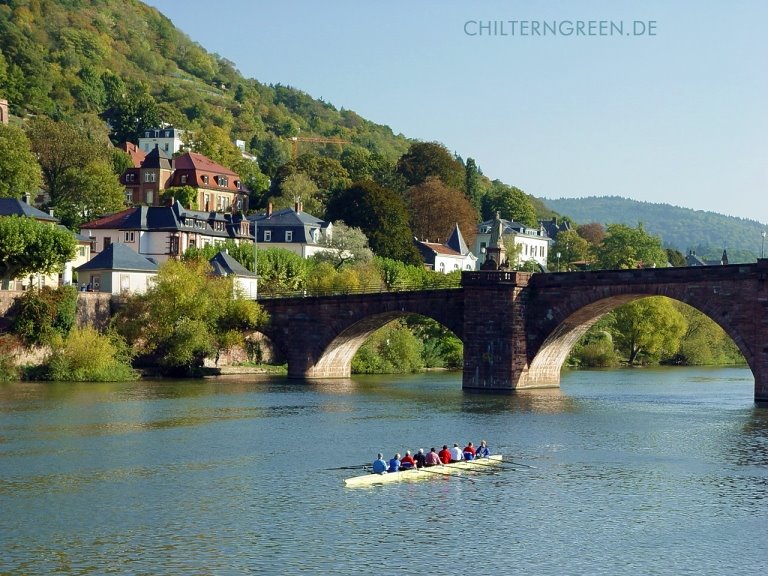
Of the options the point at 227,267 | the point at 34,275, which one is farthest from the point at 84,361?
the point at 227,267

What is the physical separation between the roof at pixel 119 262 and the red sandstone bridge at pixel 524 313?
42.9ft

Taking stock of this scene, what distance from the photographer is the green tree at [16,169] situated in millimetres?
140000

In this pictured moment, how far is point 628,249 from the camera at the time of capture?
180m

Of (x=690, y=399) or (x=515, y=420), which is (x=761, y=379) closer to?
(x=690, y=399)

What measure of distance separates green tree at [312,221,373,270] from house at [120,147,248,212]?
37475 mm

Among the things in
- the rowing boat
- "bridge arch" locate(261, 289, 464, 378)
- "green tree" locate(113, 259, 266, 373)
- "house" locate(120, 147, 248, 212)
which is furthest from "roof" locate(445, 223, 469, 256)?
the rowing boat

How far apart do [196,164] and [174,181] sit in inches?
162

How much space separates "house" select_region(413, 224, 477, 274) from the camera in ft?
563

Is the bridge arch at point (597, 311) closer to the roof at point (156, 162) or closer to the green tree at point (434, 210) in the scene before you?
the roof at point (156, 162)

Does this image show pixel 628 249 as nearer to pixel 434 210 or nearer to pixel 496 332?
pixel 434 210

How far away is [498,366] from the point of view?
92938mm

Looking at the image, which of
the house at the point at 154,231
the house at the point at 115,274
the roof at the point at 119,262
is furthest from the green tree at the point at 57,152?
the house at the point at 115,274

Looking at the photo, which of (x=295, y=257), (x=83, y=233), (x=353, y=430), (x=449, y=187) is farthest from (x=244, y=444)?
(x=449, y=187)

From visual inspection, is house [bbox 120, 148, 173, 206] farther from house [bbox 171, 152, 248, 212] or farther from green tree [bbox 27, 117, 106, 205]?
green tree [bbox 27, 117, 106, 205]
